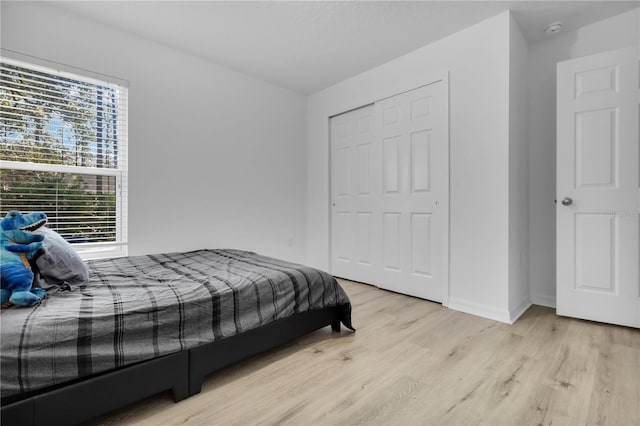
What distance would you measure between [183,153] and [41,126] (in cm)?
103

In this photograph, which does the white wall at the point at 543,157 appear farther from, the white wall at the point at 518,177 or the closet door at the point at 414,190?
the closet door at the point at 414,190

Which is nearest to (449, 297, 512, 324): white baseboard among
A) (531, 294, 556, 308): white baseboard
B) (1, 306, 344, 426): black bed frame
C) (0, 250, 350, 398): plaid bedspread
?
(531, 294, 556, 308): white baseboard

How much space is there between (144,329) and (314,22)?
8.23 ft

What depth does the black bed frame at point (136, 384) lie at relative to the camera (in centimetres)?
105

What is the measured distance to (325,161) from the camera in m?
3.92

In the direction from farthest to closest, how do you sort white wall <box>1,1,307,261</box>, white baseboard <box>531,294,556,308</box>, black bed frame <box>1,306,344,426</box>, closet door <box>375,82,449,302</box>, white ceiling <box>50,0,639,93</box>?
1. closet door <box>375,82,449,302</box>
2. white baseboard <box>531,294,556,308</box>
3. white wall <box>1,1,307,261</box>
4. white ceiling <box>50,0,639,93</box>
5. black bed frame <box>1,306,344,426</box>

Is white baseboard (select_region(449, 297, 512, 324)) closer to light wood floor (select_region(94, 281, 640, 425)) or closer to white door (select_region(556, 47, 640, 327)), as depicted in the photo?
light wood floor (select_region(94, 281, 640, 425))

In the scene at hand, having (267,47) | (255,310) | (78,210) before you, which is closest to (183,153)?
(78,210)

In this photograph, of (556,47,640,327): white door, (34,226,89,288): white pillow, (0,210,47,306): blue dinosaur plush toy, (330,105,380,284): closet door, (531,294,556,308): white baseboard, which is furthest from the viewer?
(330,105,380,284): closet door

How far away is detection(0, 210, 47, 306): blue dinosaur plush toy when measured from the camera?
123 cm

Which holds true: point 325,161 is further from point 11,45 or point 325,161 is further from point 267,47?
point 11,45

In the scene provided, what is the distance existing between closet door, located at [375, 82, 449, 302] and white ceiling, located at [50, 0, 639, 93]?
0.54m

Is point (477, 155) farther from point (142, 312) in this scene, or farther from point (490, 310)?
point (142, 312)

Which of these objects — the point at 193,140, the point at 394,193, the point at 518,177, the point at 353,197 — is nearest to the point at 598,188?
the point at 518,177
